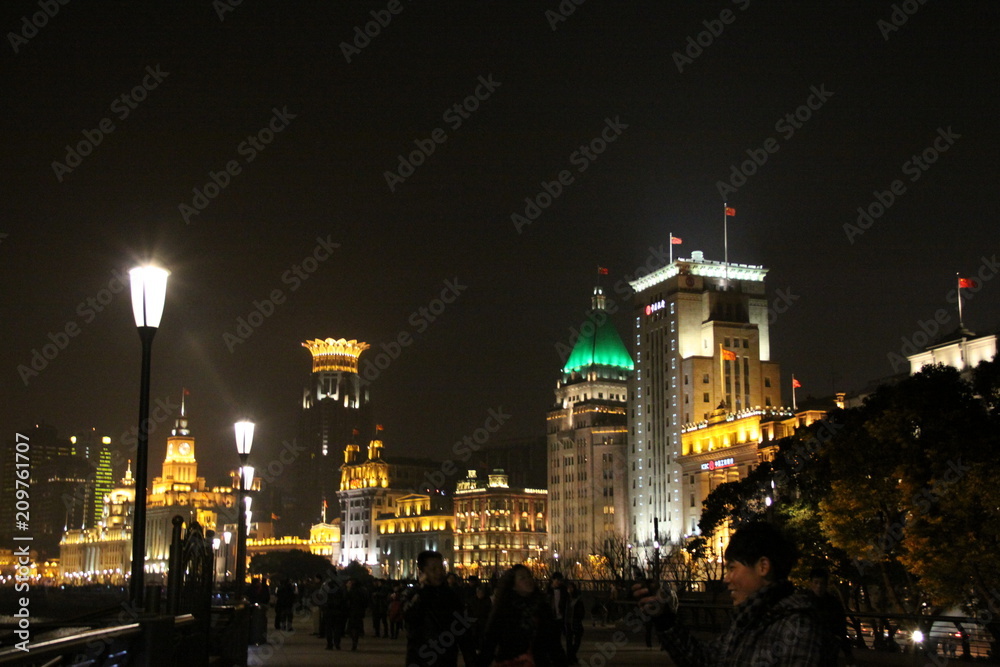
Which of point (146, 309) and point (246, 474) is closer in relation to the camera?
point (146, 309)

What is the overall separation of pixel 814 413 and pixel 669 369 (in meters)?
35.2

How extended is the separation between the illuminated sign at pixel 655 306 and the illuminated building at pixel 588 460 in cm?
2526

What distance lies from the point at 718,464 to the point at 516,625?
127 m

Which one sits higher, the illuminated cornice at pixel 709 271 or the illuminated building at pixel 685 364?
the illuminated cornice at pixel 709 271

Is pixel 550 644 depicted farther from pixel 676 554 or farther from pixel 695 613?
pixel 676 554

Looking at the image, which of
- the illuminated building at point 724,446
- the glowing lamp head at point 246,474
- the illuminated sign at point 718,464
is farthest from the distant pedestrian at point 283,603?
the illuminated sign at point 718,464

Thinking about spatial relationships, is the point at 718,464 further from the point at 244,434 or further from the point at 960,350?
the point at 244,434

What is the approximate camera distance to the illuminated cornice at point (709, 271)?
151625mm

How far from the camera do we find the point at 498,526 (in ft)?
614

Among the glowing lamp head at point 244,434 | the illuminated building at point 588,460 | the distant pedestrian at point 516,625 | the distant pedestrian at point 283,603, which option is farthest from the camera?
the illuminated building at point 588,460

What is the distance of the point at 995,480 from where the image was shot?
38.0 metres

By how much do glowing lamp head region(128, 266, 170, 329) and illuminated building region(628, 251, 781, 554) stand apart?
5072 inches

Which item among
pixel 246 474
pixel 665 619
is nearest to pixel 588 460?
pixel 246 474

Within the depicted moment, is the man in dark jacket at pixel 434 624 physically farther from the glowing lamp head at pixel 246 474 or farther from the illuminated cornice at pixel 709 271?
the illuminated cornice at pixel 709 271
